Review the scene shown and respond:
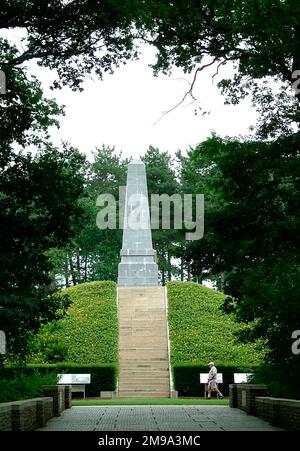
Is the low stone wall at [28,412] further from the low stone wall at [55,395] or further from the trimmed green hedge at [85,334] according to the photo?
the trimmed green hedge at [85,334]

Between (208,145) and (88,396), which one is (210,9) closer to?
(208,145)

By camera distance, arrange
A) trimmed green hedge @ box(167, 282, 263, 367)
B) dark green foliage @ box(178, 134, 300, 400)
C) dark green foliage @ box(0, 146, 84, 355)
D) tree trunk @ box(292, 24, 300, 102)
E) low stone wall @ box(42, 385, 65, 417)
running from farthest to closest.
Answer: trimmed green hedge @ box(167, 282, 263, 367), low stone wall @ box(42, 385, 65, 417), dark green foliage @ box(0, 146, 84, 355), dark green foliage @ box(178, 134, 300, 400), tree trunk @ box(292, 24, 300, 102)

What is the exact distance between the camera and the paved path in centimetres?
1167

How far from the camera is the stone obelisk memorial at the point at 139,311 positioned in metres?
27.0

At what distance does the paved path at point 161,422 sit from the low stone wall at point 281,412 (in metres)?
0.16

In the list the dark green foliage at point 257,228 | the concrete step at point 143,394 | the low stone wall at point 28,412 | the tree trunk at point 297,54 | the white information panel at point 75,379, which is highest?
the tree trunk at point 297,54

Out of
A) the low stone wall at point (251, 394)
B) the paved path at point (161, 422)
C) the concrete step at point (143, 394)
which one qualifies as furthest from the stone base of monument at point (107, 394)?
the low stone wall at point (251, 394)

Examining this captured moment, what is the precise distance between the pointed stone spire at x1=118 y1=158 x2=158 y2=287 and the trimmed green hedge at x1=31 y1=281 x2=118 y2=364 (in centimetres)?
182

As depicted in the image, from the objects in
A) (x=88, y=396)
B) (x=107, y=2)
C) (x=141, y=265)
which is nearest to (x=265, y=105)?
(x=107, y=2)

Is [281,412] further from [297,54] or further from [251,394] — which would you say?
[297,54]

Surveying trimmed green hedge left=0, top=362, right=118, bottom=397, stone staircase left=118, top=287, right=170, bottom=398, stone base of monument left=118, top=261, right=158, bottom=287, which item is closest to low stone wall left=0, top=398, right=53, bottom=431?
trimmed green hedge left=0, top=362, right=118, bottom=397

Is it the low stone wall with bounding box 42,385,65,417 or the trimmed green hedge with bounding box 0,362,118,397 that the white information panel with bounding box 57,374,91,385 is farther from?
the low stone wall with bounding box 42,385,65,417

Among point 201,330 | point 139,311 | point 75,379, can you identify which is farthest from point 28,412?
point 139,311
